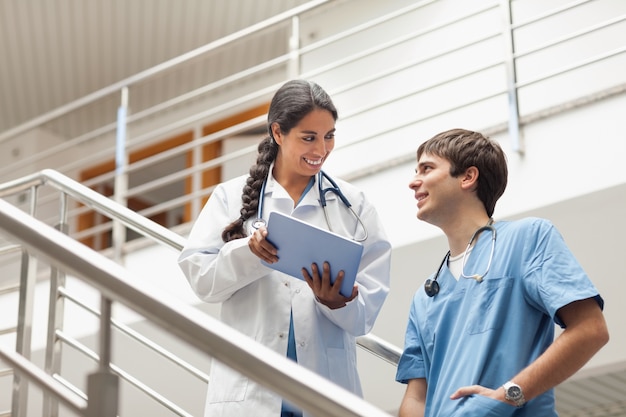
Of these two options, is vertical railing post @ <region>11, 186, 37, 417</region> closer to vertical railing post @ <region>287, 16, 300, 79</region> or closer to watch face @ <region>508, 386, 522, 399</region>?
watch face @ <region>508, 386, 522, 399</region>

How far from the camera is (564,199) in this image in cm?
339

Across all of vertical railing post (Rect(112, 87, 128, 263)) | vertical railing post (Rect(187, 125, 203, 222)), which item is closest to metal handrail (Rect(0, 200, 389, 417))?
vertical railing post (Rect(112, 87, 128, 263))

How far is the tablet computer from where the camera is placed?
2.02m

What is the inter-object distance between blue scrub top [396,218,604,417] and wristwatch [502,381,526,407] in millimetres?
15

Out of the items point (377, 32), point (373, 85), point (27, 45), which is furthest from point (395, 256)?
point (27, 45)

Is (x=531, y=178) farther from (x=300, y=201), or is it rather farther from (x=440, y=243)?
(x=300, y=201)

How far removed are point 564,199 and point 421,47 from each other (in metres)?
2.27

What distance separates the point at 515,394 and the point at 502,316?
17 centimetres

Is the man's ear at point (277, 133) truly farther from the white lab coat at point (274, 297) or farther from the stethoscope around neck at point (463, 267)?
the stethoscope around neck at point (463, 267)

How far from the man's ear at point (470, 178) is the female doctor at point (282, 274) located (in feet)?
1.02

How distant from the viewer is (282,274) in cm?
224

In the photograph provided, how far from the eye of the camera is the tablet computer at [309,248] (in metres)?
2.02

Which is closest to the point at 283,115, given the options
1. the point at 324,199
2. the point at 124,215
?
the point at 324,199

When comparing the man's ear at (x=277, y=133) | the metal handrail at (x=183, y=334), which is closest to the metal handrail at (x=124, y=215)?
the man's ear at (x=277, y=133)
